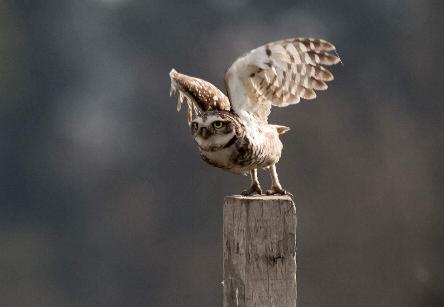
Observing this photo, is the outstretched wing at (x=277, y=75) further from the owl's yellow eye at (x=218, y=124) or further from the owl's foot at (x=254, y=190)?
the owl's foot at (x=254, y=190)

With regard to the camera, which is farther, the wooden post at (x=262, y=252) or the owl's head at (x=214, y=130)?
the owl's head at (x=214, y=130)

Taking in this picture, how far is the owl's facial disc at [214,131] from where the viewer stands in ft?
6.62

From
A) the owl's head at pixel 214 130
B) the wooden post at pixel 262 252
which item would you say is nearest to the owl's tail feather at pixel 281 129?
the owl's head at pixel 214 130

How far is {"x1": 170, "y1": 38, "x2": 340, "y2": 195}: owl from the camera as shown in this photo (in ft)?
6.68

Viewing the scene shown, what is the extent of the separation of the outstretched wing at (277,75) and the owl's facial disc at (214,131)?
0.17 m

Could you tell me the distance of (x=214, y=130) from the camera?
2.02 metres

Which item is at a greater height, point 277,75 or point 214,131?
point 277,75

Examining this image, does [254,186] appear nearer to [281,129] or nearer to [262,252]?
[281,129]

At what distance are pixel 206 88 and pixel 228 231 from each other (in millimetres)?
772

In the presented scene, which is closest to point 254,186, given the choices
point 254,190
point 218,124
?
point 254,190

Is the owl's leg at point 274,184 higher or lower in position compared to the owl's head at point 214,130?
lower

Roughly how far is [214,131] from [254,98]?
369 millimetres

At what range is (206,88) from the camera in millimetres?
2408

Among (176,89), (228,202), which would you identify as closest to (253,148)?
(228,202)
